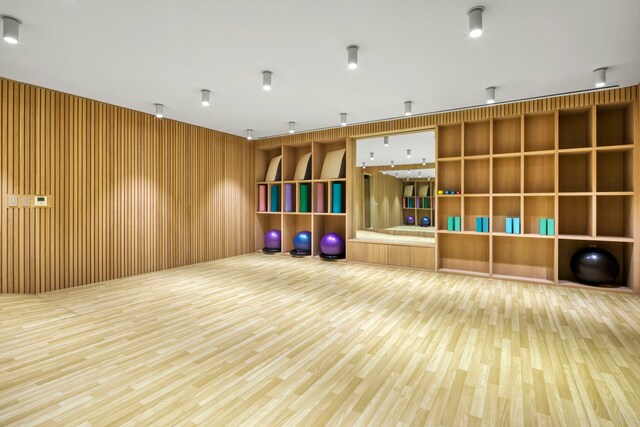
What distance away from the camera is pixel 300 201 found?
7.92 meters

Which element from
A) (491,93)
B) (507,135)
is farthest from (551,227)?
(491,93)

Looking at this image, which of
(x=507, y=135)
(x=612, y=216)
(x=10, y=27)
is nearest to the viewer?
(x=10, y=27)

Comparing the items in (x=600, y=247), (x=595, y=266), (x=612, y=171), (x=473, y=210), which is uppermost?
(x=612, y=171)

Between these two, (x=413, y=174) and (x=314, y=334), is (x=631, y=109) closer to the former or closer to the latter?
(x=314, y=334)

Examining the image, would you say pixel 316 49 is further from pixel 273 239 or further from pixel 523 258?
pixel 273 239

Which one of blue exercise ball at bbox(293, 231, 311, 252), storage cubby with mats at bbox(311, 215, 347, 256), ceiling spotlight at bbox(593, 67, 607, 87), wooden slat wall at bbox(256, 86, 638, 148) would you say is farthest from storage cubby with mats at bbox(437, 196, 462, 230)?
blue exercise ball at bbox(293, 231, 311, 252)

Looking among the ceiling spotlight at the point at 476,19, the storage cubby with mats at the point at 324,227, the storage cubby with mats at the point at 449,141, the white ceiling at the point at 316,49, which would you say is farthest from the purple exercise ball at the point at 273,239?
the ceiling spotlight at the point at 476,19

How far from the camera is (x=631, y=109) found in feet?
15.6

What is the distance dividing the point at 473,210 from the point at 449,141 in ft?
4.78

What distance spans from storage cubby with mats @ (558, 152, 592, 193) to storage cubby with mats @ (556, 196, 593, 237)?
158mm

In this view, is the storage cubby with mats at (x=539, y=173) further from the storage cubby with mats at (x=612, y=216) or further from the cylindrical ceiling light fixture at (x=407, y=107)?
the cylindrical ceiling light fixture at (x=407, y=107)

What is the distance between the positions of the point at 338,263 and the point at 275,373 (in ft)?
15.4

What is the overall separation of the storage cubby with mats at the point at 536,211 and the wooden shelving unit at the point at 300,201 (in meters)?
3.46

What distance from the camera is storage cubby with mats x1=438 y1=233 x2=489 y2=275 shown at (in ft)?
19.7
